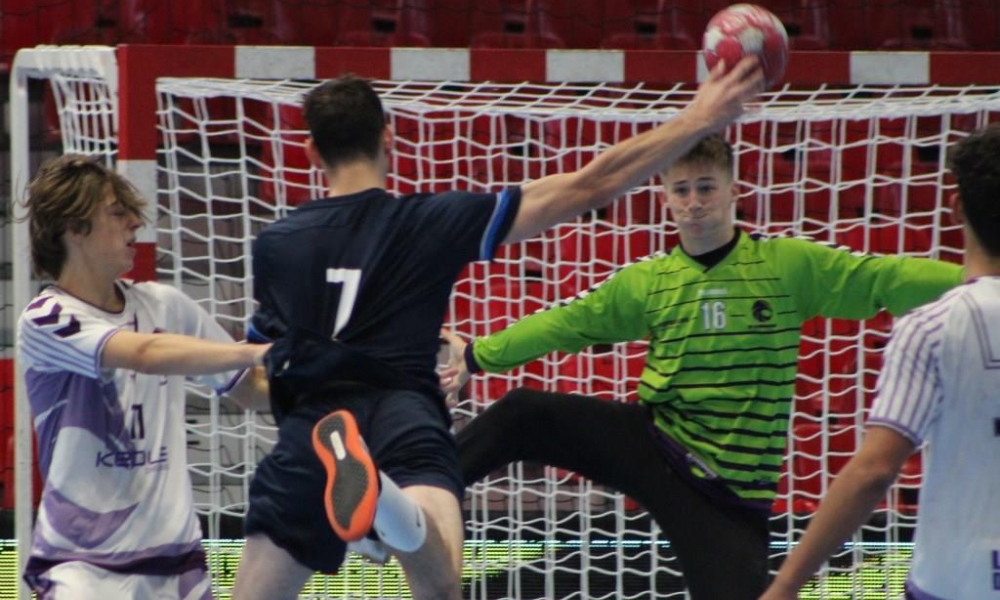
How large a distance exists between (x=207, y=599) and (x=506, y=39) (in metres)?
5.11

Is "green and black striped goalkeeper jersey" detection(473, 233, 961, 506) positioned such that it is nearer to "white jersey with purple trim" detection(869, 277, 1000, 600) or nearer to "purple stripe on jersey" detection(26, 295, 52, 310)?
"white jersey with purple trim" detection(869, 277, 1000, 600)

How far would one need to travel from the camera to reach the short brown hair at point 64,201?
3.28 metres

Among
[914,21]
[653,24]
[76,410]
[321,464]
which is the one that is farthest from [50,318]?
[914,21]

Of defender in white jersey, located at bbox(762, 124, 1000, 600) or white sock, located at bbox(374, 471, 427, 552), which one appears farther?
white sock, located at bbox(374, 471, 427, 552)

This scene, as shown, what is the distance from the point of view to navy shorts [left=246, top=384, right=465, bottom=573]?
10.3ft

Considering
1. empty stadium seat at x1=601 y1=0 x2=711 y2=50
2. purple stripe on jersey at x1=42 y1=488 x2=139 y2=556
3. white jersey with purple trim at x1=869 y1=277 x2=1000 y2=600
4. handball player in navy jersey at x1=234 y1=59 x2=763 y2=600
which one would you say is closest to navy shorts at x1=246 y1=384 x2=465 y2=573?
handball player in navy jersey at x1=234 y1=59 x2=763 y2=600

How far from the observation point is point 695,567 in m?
3.92

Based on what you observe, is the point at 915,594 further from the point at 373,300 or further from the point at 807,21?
the point at 807,21

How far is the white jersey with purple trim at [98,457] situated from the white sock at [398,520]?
610mm

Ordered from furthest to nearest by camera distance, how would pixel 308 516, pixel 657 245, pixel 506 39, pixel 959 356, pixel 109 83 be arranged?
pixel 506 39 → pixel 657 245 → pixel 109 83 → pixel 308 516 → pixel 959 356

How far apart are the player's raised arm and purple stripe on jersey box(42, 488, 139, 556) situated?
3.48ft

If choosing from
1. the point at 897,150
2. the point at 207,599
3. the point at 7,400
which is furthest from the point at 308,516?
the point at 897,150

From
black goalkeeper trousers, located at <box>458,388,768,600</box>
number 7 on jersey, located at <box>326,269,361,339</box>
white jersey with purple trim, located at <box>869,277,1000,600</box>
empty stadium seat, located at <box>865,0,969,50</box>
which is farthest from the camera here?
empty stadium seat, located at <box>865,0,969,50</box>

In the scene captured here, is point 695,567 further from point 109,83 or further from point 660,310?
point 109,83
